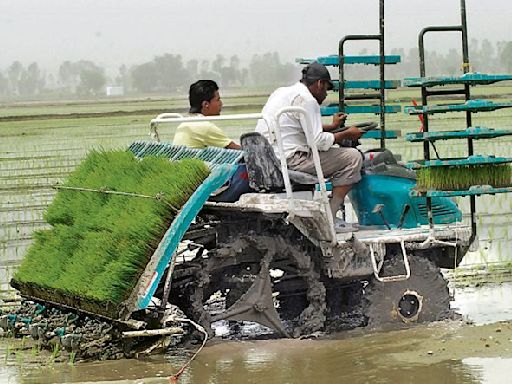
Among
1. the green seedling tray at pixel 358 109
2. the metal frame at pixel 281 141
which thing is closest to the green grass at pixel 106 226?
the metal frame at pixel 281 141

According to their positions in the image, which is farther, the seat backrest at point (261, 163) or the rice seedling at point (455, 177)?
the rice seedling at point (455, 177)

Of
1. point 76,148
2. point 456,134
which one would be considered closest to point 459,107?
point 456,134

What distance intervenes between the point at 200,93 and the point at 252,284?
5.43 feet

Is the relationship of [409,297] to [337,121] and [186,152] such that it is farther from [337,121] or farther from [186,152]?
[186,152]

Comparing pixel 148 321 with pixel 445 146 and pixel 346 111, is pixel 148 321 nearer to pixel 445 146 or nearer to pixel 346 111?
pixel 346 111

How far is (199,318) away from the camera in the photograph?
Answer: 338 inches

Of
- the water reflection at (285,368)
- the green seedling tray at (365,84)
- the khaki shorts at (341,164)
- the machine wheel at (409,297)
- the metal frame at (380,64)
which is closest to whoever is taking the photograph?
the water reflection at (285,368)

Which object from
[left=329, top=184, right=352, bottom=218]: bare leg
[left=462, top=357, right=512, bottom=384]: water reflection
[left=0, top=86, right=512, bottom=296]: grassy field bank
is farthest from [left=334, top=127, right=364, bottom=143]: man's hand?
[left=0, top=86, right=512, bottom=296]: grassy field bank

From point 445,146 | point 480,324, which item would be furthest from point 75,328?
point 445,146

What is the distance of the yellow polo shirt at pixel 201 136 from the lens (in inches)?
368

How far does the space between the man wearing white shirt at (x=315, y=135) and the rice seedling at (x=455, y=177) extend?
54 centimetres

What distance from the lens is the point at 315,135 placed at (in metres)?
8.95

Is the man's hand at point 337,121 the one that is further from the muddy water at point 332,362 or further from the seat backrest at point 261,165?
the muddy water at point 332,362

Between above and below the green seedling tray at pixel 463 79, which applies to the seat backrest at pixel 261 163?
below
